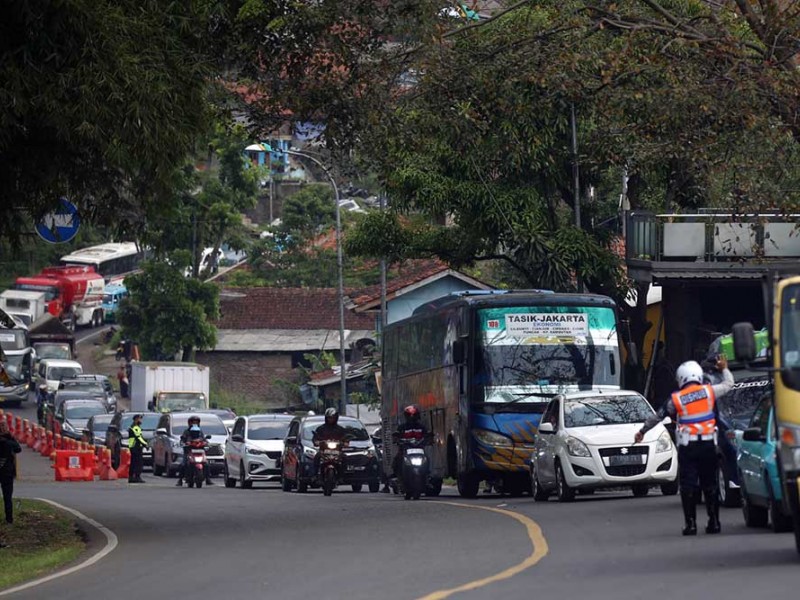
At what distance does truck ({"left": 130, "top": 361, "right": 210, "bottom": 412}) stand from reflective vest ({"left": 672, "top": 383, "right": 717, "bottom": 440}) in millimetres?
41669

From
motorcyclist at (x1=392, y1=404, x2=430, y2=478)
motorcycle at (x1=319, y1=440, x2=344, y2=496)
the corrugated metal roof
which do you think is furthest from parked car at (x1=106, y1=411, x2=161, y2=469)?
the corrugated metal roof

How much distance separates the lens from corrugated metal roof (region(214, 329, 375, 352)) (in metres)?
67.2

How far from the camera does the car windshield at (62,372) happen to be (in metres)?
66.9

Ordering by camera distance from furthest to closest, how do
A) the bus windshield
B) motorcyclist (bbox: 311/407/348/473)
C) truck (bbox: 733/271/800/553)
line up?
1. motorcyclist (bbox: 311/407/348/473)
2. the bus windshield
3. truck (bbox: 733/271/800/553)

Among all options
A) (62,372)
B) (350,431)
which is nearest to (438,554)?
(350,431)

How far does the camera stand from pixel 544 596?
443 inches

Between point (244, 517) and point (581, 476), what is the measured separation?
4875mm

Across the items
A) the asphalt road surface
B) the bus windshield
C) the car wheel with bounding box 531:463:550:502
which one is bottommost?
the asphalt road surface

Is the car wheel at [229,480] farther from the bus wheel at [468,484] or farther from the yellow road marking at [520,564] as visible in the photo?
the yellow road marking at [520,564]

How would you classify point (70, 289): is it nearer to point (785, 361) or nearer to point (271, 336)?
point (271, 336)

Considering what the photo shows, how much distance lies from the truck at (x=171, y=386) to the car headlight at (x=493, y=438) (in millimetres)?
30730

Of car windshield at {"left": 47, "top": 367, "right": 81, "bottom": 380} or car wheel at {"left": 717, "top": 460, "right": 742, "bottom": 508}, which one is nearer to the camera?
car wheel at {"left": 717, "top": 460, "right": 742, "bottom": 508}

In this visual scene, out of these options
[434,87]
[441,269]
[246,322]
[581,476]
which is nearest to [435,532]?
[581,476]

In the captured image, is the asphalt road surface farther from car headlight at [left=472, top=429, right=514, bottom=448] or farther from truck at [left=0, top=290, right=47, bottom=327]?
truck at [left=0, top=290, right=47, bottom=327]
